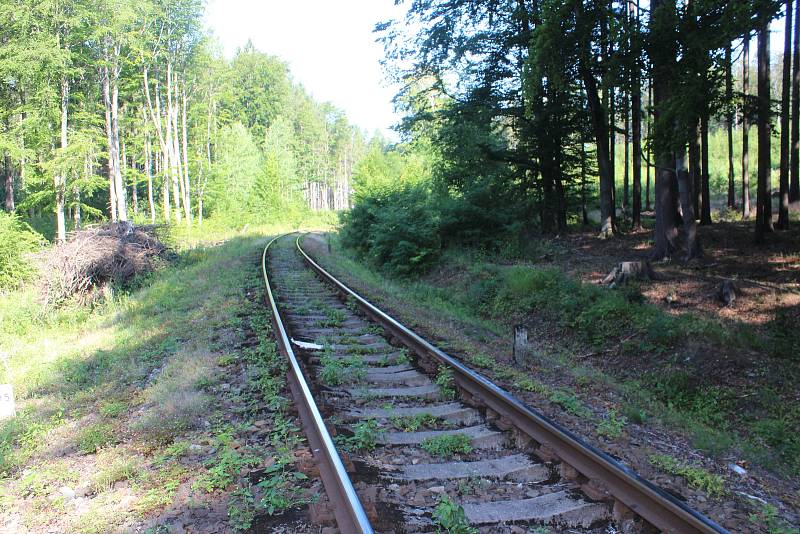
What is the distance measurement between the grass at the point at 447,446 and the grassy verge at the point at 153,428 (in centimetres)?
111

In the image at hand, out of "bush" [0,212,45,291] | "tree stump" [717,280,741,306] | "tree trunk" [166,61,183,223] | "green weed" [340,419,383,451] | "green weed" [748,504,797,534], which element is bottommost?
"green weed" [748,504,797,534]

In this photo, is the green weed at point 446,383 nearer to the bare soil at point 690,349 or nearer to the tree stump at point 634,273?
the bare soil at point 690,349

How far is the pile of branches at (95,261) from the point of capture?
1415 cm

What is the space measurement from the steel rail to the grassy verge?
0.54 ft

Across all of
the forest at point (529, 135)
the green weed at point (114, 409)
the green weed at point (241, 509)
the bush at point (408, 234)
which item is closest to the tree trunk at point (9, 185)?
the forest at point (529, 135)

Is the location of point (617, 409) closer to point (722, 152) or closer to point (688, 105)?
point (688, 105)

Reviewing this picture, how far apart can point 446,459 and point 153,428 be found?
3033 millimetres

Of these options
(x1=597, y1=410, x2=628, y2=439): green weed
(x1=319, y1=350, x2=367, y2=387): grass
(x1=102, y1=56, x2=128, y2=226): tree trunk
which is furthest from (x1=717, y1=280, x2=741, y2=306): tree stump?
(x1=102, y1=56, x2=128, y2=226): tree trunk

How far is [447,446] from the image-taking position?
4.47 meters

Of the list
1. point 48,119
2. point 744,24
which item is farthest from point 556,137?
point 48,119

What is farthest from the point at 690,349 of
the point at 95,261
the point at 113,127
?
the point at 113,127

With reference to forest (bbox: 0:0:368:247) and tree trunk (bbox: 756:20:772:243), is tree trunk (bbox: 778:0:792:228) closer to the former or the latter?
tree trunk (bbox: 756:20:772:243)

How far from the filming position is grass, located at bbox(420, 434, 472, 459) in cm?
443

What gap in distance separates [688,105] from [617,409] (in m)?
6.26
